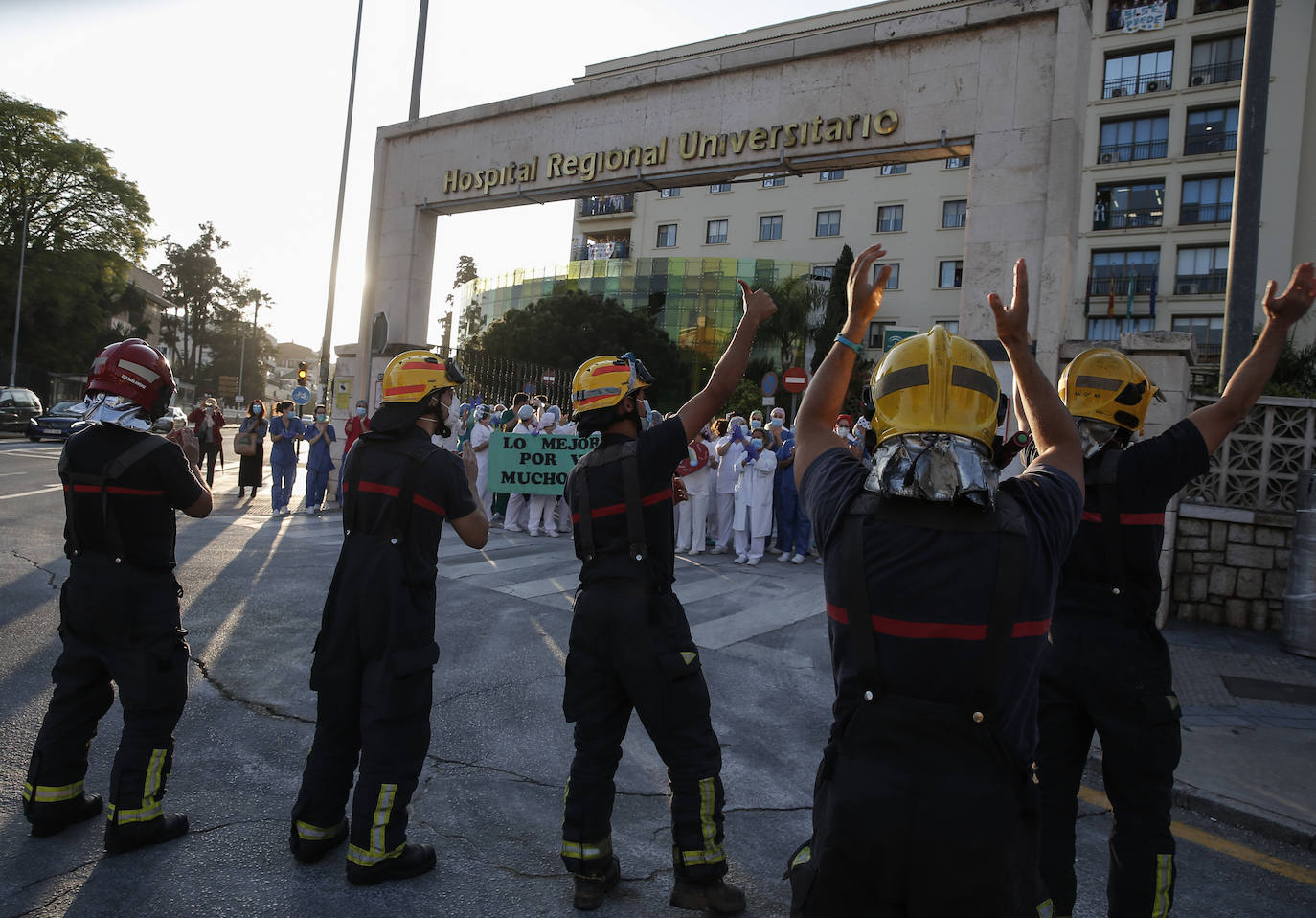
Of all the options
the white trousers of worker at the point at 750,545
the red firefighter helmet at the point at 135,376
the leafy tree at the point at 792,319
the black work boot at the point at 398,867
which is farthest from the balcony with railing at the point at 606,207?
the black work boot at the point at 398,867

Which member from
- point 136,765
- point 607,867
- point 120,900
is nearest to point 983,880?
point 607,867

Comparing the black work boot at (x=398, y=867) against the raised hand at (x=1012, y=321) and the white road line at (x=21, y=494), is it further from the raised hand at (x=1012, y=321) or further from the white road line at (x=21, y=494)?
the white road line at (x=21, y=494)

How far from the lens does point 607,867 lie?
10.8ft

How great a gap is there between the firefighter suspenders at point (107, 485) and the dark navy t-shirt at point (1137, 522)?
3.59 meters

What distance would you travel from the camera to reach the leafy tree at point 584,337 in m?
44.7

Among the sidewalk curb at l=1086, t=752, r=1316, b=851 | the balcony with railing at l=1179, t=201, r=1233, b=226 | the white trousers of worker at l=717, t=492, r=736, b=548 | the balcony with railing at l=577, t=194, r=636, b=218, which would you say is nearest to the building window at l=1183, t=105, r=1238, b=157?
the balcony with railing at l=1179, t=201, r=1233, b=226

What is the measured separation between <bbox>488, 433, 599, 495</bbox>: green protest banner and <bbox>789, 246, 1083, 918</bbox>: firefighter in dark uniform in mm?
11069

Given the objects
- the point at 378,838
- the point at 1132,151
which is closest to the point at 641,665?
the point at 378,838

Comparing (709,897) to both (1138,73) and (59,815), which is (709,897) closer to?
(59,815)

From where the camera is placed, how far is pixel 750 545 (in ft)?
39.7

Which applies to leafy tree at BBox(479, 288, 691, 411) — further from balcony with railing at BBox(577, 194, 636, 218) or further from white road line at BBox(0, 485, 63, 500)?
white road line at BBox(0, 485, 63, 500)

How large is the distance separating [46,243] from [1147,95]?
50.8m

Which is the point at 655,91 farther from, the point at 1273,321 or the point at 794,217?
the point at 794,217

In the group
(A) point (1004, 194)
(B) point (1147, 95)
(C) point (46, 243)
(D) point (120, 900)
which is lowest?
(D) point (120, 900)
